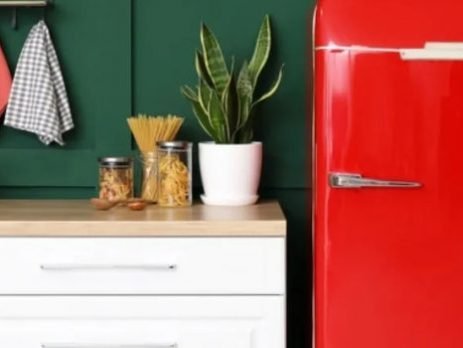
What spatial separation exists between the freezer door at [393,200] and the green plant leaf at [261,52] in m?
0.43

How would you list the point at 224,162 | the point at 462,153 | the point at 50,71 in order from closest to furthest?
the point at 462,153 → the point at 224,162 → the point at 50,71

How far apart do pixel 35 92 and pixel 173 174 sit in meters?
0.57

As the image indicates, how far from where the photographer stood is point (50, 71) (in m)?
2.56

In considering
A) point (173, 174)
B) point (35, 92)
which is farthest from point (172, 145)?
point (35, 92)

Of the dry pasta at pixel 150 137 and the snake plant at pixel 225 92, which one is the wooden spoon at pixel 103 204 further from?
the snake plant at pixel 225 92

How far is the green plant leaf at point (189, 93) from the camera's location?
2427mm

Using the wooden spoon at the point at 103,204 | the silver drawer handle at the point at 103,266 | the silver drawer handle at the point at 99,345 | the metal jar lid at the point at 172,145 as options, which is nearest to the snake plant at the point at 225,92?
the metal jar lid at the point at 172,145

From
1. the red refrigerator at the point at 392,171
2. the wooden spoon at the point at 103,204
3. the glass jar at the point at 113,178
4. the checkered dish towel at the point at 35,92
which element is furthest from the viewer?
the checkered dish towel at the point at 35,92

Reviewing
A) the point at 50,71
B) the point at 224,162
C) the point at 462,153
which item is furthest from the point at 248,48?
the point at 462,153

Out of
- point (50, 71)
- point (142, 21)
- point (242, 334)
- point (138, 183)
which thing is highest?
point (142, 21)

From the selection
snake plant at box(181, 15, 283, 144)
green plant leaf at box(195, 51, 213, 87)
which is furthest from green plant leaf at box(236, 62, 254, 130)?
green plant leaf at box(195, 51, 213, 87)

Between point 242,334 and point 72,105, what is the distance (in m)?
1.02

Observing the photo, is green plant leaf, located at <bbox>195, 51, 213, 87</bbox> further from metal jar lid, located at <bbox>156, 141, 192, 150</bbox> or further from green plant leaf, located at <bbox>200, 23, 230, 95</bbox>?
metal jar lid, located at <bbox>156, 141, 192, 150</bbox>

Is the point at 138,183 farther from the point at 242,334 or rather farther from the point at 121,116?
the point at 242,334
